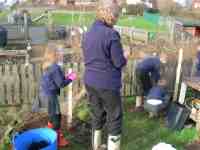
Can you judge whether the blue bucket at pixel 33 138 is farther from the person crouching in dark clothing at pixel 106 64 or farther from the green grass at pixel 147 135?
the green grass at pixel 147 135

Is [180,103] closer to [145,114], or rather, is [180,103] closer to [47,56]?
[145,114]

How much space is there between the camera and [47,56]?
14.6 ft

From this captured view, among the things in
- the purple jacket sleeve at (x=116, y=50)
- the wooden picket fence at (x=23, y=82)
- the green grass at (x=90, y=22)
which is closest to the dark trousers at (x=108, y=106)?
the purple jacket sleeve at (x=116, y=50)

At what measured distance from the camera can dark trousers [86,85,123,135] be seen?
3.83 meters

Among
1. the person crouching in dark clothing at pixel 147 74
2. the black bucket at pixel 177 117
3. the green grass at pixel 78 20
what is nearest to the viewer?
the black bucket at pixel 177 117

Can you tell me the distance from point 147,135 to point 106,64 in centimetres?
189

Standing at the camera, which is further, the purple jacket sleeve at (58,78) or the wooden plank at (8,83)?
the wooden plank at (8,83)

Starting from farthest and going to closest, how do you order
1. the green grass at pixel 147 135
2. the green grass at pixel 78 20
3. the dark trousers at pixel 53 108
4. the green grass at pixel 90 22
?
the green grass at pixel 78 20, the green grass at pixel 90 22, the green grass at pixel 147 135, the dark trousers at pixel 53 108

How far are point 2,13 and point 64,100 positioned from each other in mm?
28822

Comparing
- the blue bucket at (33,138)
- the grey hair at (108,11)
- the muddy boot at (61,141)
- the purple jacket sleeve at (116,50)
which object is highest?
the grey hair at (108,11)

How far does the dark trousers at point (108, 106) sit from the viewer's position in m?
3.83

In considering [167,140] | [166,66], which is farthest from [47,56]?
[166,66]

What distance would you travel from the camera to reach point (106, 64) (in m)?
3.73

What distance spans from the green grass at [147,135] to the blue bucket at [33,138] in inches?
31.0
